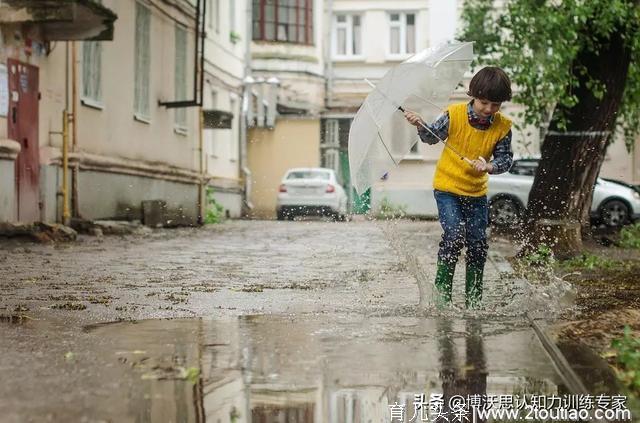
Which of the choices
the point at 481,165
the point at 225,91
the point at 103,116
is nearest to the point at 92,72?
the point at 103,116

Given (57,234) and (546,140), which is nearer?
(546,140)

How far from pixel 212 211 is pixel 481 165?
23.1 meters

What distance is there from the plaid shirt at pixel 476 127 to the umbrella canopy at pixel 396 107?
10.0 inches

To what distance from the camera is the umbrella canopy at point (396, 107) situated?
7.59 metres

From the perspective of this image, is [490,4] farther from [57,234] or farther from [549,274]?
[549,274]

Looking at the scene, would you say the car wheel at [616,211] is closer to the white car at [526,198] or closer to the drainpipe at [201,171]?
the white car at [526,198]

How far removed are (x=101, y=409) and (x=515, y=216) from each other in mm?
23708

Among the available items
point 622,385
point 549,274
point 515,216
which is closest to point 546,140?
point 549,274

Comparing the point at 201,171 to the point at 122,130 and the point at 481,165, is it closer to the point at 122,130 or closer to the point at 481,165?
the point at 122,130

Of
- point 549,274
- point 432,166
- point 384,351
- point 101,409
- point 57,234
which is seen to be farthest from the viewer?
point 432,166

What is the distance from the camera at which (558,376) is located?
16.2 feet

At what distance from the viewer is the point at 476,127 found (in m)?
7.54

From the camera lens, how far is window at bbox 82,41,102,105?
20.5 metres

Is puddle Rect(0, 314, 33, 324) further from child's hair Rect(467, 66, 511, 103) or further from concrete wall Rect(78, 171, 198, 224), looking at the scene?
concrete wall Rect(78, 171, 198, 224)
